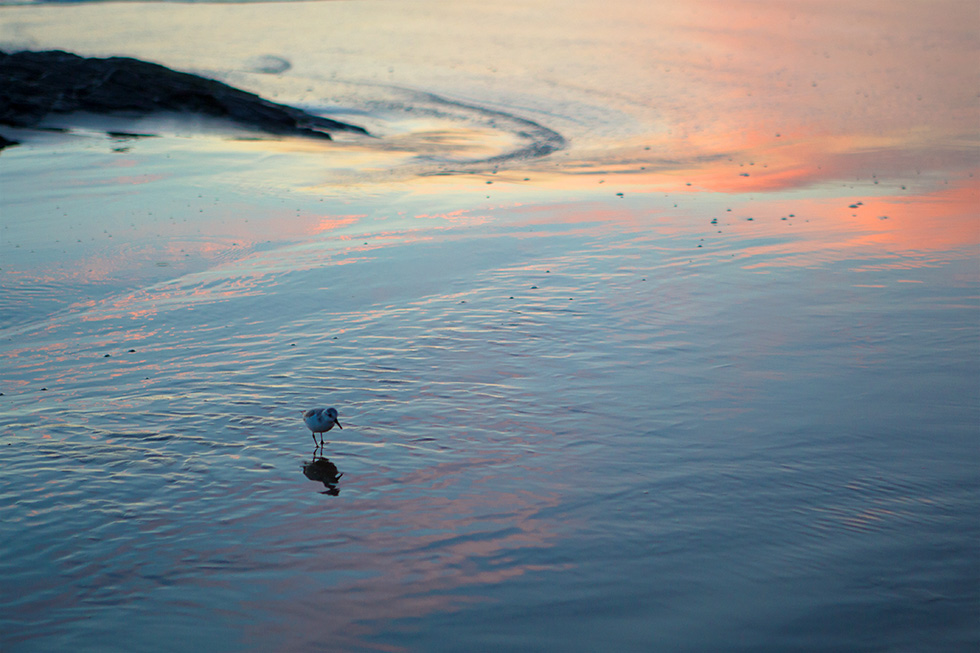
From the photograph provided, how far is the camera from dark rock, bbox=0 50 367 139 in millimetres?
15914

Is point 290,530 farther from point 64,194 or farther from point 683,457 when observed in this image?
point 64,194

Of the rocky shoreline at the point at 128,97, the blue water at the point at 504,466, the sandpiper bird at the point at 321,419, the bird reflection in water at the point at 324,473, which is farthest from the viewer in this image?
the rocky shoreline at the point at 128,97

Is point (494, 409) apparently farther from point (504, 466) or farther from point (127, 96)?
point (127, 96)

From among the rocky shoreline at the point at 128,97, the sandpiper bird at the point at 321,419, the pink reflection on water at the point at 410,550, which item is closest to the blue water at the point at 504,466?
the pink reflection on water at the point at 410,550

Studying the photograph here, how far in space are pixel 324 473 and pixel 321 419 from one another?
0.32 m

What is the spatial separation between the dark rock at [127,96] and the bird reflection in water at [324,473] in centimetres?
1178

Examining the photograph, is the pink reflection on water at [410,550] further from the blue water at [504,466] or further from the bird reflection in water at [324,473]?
the bird reflection in water at [324,473]

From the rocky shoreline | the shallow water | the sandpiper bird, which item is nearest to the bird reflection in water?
the shallow water

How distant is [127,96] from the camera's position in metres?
16.7

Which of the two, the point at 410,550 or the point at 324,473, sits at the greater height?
the point at 324,473

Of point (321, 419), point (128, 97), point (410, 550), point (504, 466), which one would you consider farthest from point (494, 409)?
point (128, 97)

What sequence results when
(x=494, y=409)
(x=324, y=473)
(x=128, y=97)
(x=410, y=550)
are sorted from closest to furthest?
(x=410, y=550) < (x=324, y=473) < (x=494, y=409) < (x=128, y=97)

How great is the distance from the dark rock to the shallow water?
436 centimetres

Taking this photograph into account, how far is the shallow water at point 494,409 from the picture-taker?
3.71 metres
